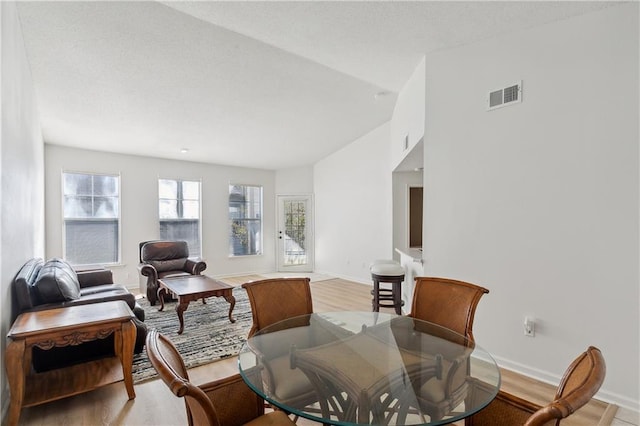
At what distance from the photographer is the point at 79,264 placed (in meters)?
5.23

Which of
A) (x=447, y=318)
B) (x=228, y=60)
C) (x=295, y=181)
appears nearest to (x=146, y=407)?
(x=447, y=318)

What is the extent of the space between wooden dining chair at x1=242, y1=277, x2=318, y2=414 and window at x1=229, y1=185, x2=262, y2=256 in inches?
193

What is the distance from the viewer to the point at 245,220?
719 centimetres

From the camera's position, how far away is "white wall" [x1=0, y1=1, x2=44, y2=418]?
1959mm

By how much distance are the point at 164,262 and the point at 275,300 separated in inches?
144

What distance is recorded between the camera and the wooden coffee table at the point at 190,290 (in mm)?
3538

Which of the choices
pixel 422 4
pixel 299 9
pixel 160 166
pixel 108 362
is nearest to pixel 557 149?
pixel 422 4

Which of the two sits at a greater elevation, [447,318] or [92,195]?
[92,195]

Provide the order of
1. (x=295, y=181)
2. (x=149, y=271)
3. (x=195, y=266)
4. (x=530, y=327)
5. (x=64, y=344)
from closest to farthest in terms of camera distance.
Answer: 1. (x=64, y=344)
2. (x=530, y=327)
3. (x=149, y=271)
4. (x=195, y=266)
5. (x=295, y=181)

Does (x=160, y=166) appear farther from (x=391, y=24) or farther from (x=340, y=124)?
(x=391, y=24)

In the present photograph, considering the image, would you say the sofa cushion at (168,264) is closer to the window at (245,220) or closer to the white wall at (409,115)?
the window at (245,220)

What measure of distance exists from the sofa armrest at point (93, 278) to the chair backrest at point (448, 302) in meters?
3.91

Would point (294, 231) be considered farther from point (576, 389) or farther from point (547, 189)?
point (576, 389)

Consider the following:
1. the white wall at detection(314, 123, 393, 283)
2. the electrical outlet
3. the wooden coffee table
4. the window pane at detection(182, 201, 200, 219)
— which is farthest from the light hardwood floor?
the window pane at detection(182, 201, 200, 219)
